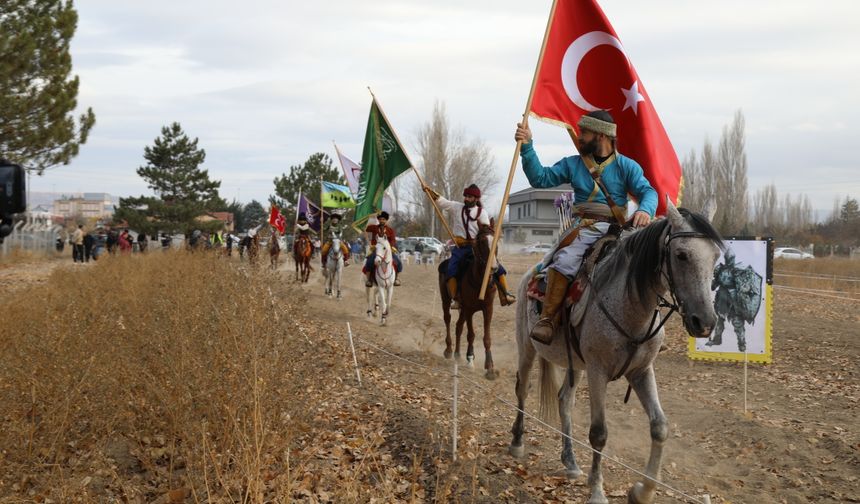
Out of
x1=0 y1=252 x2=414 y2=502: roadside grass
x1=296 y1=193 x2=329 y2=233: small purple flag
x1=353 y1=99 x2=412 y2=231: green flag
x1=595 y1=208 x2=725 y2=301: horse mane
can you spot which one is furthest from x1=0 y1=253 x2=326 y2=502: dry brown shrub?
x1=296 y1=193 x2=329 y2=233: small purple flag

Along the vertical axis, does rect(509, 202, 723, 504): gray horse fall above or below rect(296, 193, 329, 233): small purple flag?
below

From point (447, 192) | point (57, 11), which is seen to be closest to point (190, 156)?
point (447, 192)

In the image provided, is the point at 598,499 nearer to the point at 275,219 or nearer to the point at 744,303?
the point at 744,303

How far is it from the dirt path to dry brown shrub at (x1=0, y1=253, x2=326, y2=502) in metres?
1.49

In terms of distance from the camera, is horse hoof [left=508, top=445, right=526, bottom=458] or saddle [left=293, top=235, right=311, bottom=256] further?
saddle [left=293, top=235, right=311, bottom=256]

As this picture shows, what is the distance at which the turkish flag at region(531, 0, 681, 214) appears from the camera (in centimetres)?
740

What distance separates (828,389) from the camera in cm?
1094

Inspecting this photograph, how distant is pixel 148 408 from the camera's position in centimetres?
681

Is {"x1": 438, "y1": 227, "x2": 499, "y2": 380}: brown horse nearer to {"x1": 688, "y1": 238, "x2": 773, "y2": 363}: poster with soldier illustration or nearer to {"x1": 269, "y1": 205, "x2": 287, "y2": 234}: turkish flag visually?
{"x1": 688, "y1": 238, "x2": 773, "y2": 363}: poster with soldier illustration

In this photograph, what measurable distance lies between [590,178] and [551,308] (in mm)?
1191

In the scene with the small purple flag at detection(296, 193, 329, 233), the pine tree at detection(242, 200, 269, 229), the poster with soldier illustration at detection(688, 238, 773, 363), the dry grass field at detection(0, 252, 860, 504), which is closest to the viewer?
the dry grass field at detection(0, 252, 860, 504)

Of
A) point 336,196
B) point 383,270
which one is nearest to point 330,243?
point 336,196

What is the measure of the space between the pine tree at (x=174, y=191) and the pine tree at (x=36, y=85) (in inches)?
1284

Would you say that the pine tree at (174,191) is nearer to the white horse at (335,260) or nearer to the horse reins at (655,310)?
the white horse at (335,260)
